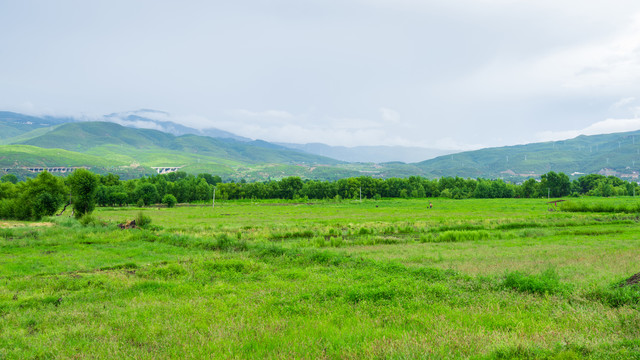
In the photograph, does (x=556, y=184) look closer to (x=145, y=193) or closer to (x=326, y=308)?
(x=145, y=193)

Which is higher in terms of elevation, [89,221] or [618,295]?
[618,295]

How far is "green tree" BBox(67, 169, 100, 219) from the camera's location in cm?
5434

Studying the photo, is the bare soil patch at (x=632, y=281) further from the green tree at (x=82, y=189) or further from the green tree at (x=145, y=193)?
the green tree at (x=145, y=193)

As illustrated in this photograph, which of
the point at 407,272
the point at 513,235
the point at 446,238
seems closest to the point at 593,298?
the point at 407,272

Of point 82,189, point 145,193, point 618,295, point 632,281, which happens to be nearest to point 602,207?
point 632,281

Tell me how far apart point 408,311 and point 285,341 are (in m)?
4.30

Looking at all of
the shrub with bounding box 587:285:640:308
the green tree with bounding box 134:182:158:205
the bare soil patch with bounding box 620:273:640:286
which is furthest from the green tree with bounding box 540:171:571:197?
the shrub with bounding box 587:285:640:308

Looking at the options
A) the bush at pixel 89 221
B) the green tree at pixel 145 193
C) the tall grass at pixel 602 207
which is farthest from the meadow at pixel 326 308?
the green tree at pixel 145 193

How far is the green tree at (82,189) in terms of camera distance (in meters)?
54.3

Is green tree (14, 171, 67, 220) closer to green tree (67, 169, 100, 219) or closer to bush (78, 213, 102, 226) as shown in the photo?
green tree (67, 169, 100, 219)

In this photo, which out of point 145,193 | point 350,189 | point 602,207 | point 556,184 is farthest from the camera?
point 350,189

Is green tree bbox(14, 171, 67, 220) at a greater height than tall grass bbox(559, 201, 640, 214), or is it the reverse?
green tree bbox(14, 171, 67, 220)

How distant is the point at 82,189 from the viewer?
180 feet

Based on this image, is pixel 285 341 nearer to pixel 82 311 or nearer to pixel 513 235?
pixel 82 311
